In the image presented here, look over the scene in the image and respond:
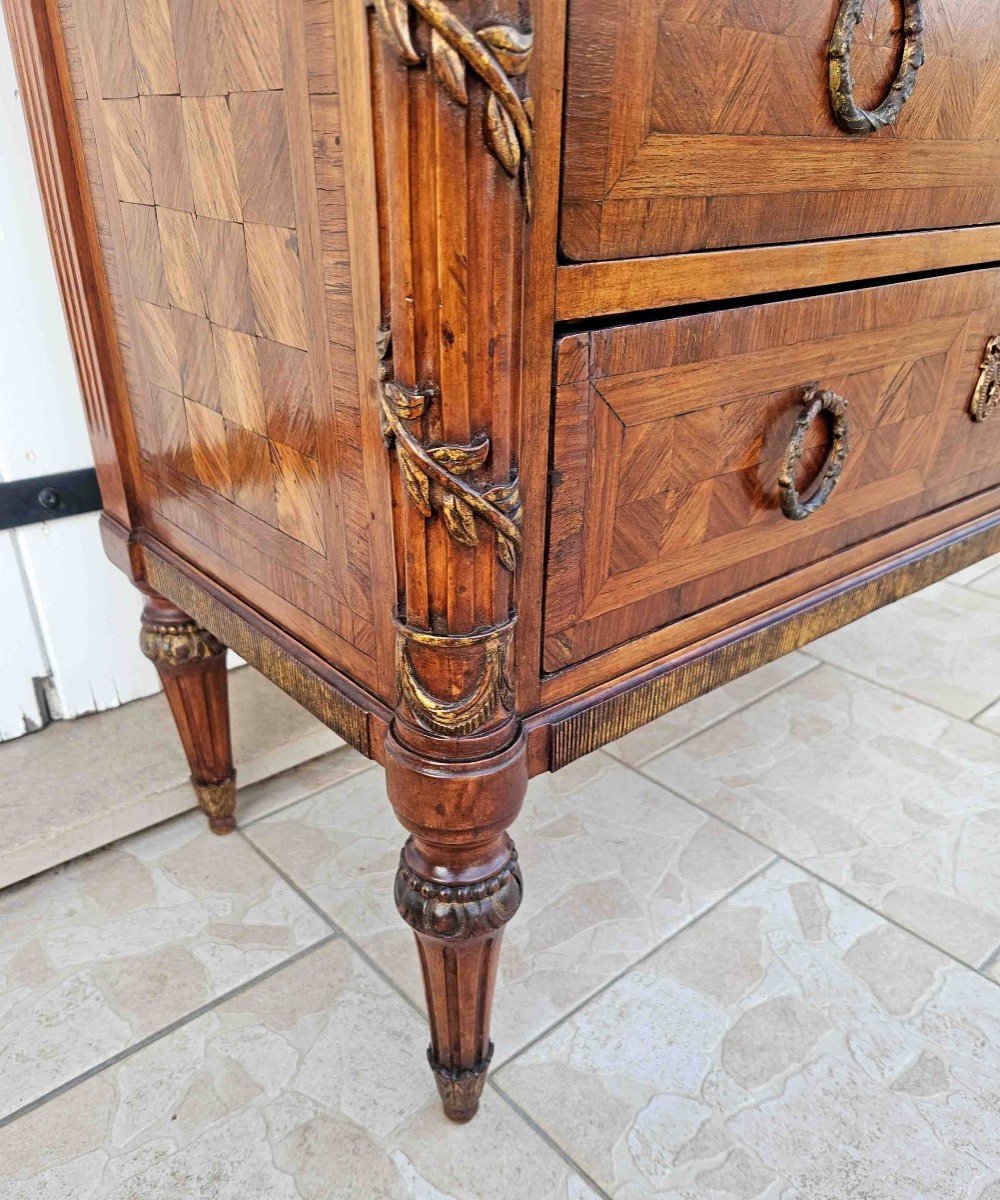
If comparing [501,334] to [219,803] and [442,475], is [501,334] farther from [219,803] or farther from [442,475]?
[219,803]

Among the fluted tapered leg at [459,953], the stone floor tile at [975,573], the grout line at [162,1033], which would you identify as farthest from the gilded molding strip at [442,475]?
the stone floor tile at [975,573]

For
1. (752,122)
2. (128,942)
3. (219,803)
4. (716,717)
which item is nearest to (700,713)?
(716,717)

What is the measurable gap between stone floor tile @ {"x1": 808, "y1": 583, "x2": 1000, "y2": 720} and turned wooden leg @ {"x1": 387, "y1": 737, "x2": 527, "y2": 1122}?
806mm

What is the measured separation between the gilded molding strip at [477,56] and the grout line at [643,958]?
1.99 ft

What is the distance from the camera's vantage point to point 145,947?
0.76 m

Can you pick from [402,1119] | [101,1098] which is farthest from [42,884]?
[402,1119]

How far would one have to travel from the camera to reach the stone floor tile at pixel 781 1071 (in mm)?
593

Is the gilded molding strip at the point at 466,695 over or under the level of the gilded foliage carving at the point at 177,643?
over

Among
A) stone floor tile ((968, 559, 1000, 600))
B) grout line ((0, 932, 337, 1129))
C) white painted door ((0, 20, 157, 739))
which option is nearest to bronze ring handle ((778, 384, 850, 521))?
grout line ((0, 932, 337, 1129))

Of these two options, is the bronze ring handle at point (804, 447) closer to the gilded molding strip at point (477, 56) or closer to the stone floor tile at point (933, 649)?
the gilded molding strip at point (477, 56)

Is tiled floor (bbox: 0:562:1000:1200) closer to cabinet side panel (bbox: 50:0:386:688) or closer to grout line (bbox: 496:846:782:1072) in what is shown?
grout line (bbox: 496:846:782:1072)

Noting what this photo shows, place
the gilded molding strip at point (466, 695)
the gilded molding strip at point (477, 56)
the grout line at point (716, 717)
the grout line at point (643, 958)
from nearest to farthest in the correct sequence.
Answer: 1. the gilded molding strip at point (477, 56)
2. the gilded molding strip at point (466, 695)
3. the grout line at point (643, 958)
4. the grout line at point (716, 717)

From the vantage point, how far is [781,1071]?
66 cm

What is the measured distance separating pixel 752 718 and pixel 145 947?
711 millimetres
